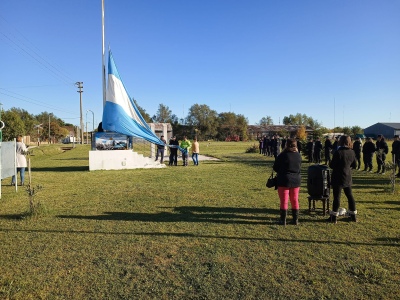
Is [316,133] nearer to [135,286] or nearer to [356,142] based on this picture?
[356,142]

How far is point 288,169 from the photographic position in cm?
574

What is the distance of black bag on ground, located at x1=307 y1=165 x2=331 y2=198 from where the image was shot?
6.25 metres

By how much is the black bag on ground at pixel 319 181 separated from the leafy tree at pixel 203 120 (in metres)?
89.1

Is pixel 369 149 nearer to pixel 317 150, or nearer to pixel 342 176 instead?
pixel 317 150

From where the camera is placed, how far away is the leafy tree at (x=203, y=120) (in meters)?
95.9

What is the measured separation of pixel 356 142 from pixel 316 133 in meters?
6.67

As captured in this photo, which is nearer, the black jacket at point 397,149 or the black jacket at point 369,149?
the black jacket at point 397,149

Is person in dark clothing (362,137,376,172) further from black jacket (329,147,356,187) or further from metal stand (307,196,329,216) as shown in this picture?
black jacket (329,147,356,187)

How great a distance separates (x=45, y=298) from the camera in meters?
3.33

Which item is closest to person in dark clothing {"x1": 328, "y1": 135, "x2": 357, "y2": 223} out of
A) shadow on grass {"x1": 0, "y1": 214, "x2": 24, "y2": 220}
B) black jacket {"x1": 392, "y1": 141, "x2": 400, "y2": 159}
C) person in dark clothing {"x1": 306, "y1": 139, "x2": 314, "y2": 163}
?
shadow on grass {"x1": 0, "y1": 214, "x2": 24, "y2": 220}

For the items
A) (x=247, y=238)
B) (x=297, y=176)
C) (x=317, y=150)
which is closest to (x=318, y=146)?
(x=317, y=150)

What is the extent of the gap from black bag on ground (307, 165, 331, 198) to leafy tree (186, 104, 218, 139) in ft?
292

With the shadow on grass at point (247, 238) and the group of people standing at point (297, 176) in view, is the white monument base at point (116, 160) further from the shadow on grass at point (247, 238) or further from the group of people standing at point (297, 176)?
the group of people standing at point (297, 176)

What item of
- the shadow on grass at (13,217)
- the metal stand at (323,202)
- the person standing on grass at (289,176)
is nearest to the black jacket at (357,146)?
the metal stand at (323,202)
